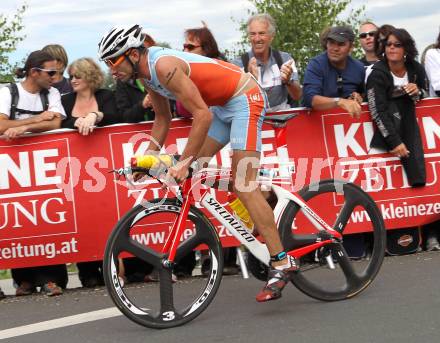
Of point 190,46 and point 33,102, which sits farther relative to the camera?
point 190,46

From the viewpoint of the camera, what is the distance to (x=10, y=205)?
8.02m

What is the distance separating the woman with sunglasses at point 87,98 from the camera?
827 centimetres

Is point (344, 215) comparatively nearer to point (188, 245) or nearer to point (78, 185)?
point (188, 245)

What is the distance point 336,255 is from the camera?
6590 millimetres

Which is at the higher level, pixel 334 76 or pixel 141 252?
pixel 334 76

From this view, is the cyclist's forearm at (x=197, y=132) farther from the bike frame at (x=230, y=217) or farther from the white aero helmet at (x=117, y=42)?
the white aero helmet at (x=117, y=42)

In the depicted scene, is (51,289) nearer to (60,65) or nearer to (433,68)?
(60,65)

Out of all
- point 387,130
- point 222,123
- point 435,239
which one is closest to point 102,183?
point 222,123

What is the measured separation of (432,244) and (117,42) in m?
4.35

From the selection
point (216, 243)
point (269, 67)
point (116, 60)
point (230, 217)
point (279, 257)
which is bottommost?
point (279, 257)

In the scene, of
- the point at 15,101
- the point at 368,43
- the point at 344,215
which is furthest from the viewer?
the point at 368,43

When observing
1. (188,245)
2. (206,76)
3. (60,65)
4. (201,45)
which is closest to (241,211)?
(188,245)

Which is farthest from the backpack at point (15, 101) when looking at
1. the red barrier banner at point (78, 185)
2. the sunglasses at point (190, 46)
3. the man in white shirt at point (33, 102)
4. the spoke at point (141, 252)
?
the spoke at point (141, 252)

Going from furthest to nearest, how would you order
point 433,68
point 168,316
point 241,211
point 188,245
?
point 433,68 → point 241,211 → point 188,245 → point 168,316
